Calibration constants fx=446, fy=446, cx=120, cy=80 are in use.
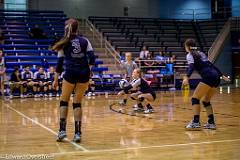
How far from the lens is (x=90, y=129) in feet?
26.0

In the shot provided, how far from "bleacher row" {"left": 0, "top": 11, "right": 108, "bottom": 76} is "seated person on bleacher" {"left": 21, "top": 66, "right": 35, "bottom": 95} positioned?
1063mm

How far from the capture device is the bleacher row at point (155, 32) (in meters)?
24.2

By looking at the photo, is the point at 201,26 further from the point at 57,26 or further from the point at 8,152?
the point at 8,152

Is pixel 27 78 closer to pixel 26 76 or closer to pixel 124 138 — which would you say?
pixel 26 76

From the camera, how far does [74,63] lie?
6547 millimetres

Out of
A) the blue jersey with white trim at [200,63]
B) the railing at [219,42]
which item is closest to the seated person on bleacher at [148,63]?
the railing at [219,42]

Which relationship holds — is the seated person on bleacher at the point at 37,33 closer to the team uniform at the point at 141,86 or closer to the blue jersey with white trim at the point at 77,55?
the team uniform at the point at 141,86

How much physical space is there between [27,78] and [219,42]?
1191cm

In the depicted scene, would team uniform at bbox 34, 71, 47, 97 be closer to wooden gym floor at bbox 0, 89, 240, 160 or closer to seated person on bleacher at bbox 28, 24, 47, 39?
seated person on bleacher at bbox 28, 24, 47, 39

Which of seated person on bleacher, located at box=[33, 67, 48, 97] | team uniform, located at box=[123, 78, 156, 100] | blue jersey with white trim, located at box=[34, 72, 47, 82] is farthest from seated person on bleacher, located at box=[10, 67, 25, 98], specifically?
team uniform, located at box=[123, 78, 156, 100]

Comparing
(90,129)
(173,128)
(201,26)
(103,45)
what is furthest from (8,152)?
(201,26)

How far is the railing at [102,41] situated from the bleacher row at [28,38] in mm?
1272

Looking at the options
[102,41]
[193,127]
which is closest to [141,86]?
[193,127]

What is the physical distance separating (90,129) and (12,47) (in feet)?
46.4
